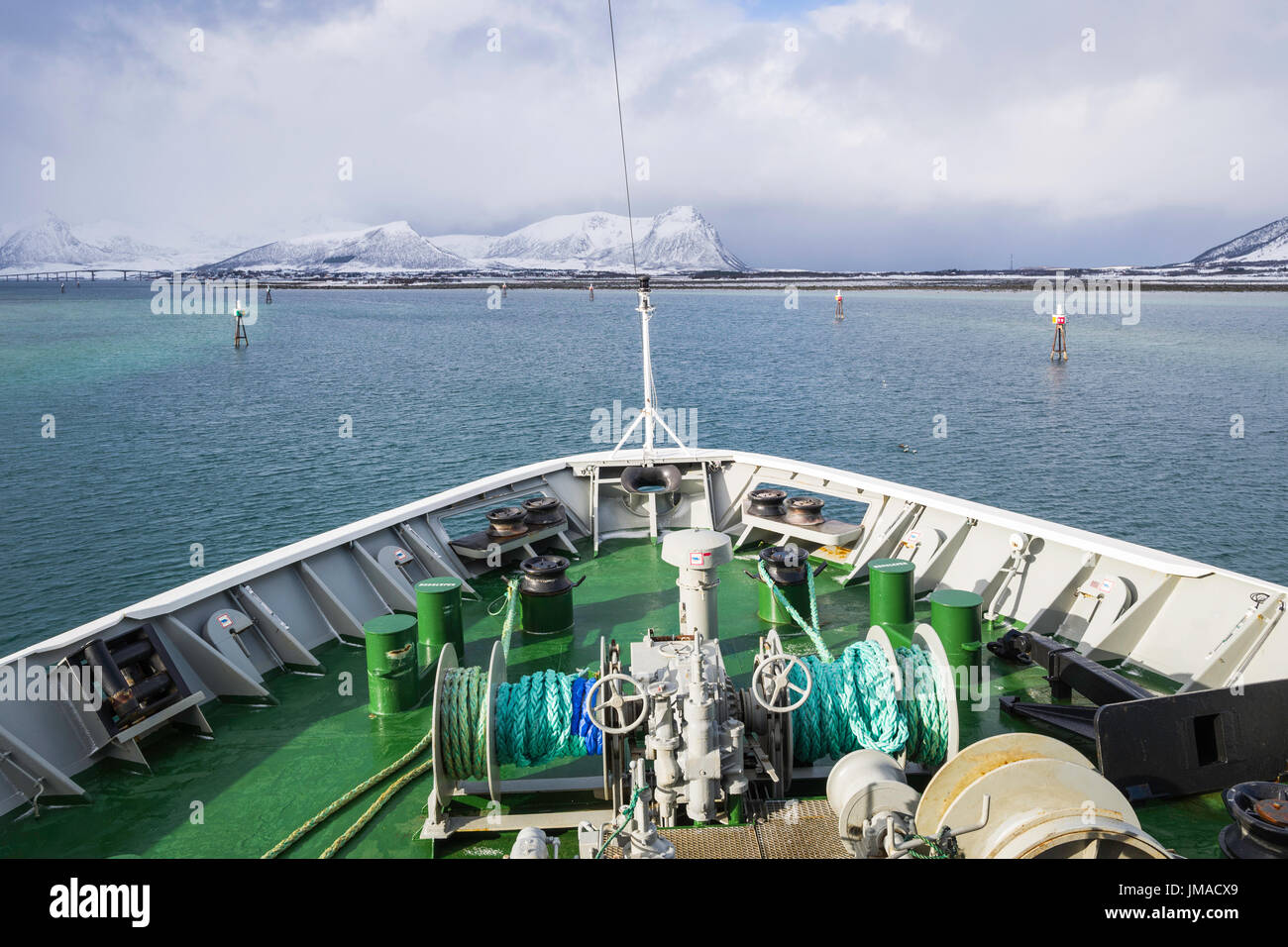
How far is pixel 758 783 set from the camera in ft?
22.3

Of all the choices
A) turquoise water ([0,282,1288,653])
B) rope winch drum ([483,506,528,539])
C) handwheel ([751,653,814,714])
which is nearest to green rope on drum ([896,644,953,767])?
handwheel ([751,653,814,714])

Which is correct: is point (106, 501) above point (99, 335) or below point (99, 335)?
below

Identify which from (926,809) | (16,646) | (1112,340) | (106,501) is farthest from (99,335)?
(926,809)

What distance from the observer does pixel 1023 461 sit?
33781mm

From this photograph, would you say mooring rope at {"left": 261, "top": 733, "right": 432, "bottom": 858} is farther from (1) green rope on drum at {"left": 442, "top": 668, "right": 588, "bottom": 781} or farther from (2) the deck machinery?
(1) green rope on drum at {"left": 442, "top": 668, "right": 588, "bottom": 781}

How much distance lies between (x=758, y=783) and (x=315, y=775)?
3765 mm

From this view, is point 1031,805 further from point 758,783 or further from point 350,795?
point 350,795

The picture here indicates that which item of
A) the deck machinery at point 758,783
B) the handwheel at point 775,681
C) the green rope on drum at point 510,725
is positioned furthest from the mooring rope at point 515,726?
the handwheel at point 775,681

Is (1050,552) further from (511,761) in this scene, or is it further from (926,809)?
(511,761)

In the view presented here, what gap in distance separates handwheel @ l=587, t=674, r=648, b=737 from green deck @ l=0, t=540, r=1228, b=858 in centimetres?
97

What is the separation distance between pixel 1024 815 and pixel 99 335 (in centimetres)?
11586

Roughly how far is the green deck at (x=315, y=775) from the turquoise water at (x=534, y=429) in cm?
1200

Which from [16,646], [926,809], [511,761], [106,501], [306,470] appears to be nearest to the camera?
[926,809]

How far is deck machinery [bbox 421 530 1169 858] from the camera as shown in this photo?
439cm
